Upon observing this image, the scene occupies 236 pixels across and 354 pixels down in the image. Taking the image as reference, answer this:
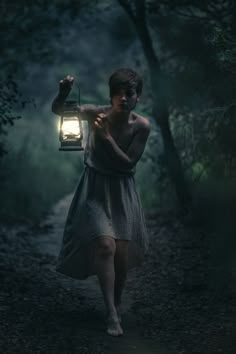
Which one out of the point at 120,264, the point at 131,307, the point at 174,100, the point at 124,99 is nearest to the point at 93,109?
the point at 124,99

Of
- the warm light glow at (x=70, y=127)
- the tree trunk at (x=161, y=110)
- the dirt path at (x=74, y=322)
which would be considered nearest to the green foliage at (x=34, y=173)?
the tree trunk at (x=161, y=110)

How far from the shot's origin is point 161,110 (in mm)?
10148

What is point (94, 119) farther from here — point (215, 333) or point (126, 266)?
point (215, 333)

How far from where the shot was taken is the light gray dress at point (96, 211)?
5.41 metres

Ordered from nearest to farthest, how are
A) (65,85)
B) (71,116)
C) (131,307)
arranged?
(65,85) < (71,116) < (131,307)

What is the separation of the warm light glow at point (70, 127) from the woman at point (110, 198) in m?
0.12

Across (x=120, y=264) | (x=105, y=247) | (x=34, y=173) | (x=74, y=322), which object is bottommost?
(x=74, y=322)

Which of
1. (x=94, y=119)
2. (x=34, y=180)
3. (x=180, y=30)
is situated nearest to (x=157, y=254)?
(x=180, y=30)

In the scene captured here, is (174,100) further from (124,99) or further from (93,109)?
(124,99)

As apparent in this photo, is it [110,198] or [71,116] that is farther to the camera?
[110,198]

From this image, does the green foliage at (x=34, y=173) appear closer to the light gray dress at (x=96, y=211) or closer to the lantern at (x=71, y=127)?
the light gray dress at (x=96, y=211)

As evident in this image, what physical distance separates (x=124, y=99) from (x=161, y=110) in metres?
4.92

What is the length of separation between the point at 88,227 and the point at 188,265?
279 centimetres

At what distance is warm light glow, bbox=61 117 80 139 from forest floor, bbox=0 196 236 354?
1.53 meters
